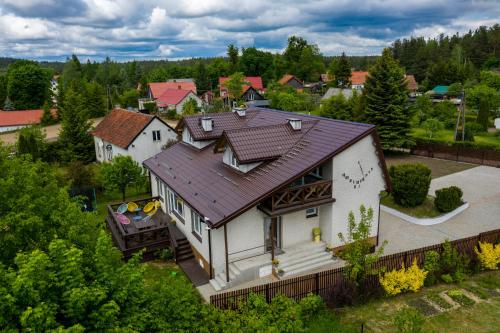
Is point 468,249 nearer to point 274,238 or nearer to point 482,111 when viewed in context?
point 274,238

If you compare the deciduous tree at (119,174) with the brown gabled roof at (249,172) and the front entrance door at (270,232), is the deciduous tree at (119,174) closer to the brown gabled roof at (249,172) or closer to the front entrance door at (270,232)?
the brown gabled roof at (249,172)

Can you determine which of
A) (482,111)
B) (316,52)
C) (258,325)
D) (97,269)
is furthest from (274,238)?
(316,52)

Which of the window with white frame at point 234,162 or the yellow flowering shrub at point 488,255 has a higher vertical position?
the window with white frame at point 234,162

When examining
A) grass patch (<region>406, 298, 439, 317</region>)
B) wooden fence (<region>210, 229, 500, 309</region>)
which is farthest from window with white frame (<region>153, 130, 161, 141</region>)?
grass patch (<region>406, 298, 439, 317</region>)

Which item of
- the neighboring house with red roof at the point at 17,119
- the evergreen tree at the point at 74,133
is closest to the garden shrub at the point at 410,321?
the evergreen tree at the point at 74,133

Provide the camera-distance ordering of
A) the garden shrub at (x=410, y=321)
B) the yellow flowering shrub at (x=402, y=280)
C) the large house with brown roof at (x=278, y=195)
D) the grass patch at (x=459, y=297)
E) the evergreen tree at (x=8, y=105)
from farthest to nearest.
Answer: the evergreen tree at (x=8, y=105) < the large house with brown roof at (x=278, y=195) < the yellow flowering shrub at (x=402, y=280) < the grass patch at (x=459, y=297) < the garden shrub at (x=410, y=321)

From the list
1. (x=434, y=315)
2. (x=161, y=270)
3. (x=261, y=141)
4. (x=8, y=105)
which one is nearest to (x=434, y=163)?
(x=261, y=141)
